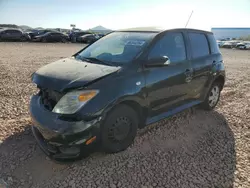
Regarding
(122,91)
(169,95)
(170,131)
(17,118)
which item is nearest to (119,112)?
(122,91)

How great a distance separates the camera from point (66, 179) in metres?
2.57

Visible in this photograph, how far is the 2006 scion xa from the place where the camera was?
256cm

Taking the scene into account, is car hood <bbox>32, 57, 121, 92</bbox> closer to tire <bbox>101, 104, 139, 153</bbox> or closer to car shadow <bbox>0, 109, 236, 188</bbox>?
tire <bbox>101, 104, 139, 153</bbox>

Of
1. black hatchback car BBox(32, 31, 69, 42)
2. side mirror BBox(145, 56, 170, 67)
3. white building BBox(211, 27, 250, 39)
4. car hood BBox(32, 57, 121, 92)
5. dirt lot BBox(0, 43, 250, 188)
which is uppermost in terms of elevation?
white building BBox(211, 27, 250, 39)

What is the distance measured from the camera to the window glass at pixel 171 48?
10.9 ft

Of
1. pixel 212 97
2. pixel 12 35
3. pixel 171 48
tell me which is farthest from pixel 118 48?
pixel 12 35

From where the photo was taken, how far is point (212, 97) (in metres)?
4.75

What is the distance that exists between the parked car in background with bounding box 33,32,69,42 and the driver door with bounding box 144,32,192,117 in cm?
2610

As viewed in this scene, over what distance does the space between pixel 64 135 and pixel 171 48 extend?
2169 millimetres

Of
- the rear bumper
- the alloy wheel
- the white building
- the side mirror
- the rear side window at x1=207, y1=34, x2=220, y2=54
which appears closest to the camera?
the rear bumper

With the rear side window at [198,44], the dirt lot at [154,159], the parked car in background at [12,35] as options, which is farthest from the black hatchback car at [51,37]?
the rear side window at [198,44]

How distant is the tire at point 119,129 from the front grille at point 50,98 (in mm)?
651

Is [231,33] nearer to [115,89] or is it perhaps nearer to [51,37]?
[51,37]

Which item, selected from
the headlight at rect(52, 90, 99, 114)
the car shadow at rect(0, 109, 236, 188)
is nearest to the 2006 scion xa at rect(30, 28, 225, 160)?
the headlight at rect(52, 90, 99, 114)
